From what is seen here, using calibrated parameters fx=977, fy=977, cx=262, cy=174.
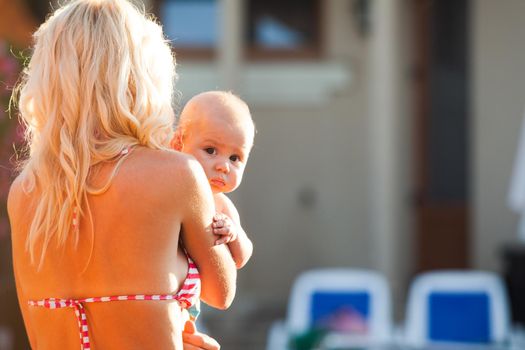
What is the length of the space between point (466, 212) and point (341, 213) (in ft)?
3.64

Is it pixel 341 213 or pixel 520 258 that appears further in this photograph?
pixel 341 213

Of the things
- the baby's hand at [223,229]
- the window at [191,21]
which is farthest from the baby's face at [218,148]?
the window at [191,21]

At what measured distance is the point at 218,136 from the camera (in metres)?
2.14

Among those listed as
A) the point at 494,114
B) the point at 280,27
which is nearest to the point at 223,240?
the point at 494,114

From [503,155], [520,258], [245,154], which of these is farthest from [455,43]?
[245,154]

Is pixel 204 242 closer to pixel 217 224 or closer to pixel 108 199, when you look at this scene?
pixel 217 224

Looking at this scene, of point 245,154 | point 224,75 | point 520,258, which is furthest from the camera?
point 224,75

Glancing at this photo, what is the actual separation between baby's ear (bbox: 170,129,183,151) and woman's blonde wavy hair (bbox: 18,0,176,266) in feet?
0.64

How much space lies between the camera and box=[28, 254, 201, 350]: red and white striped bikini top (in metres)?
1.94

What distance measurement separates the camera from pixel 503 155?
8.48 meters

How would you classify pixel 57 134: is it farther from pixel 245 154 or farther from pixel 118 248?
pixel 245 154

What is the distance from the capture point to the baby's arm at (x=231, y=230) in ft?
6.64

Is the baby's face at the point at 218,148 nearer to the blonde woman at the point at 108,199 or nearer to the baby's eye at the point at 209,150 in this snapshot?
the baby's eye at the point at 209,150

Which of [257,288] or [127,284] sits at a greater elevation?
[127,284]
